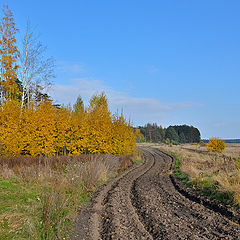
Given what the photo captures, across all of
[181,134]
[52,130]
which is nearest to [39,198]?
[52,130]

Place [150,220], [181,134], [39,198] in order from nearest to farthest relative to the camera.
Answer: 1. [150,220]
2. [39,198]
3. [181,134]

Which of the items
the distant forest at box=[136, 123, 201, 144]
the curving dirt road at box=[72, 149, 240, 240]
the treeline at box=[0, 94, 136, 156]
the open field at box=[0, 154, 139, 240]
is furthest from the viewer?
the distant forest at box=[136, 123, 201, 144]

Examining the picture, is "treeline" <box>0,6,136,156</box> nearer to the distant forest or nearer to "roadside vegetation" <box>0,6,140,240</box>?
"roadside vegetation" <box>0,6,140,240</box>

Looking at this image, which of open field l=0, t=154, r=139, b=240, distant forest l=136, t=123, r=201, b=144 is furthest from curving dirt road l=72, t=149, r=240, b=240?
distant forest l=136, t=123, r=201, b=144

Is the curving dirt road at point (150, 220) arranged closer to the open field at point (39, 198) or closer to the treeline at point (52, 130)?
the open field at point (39, 198)

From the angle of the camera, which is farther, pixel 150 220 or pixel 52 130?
pixel 52 130

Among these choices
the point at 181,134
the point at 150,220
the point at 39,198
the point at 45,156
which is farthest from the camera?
the point at 181,134

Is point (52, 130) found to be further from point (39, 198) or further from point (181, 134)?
point (181, 134)

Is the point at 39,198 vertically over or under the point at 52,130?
under

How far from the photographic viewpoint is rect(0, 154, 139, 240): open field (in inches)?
173

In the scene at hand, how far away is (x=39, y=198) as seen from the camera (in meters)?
5.73

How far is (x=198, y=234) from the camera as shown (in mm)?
4695

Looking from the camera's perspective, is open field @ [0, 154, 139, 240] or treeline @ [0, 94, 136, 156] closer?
open field @ [0, 154, 139, 240]

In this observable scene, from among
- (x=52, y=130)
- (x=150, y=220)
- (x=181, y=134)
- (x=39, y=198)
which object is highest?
(x=181, y=134)
